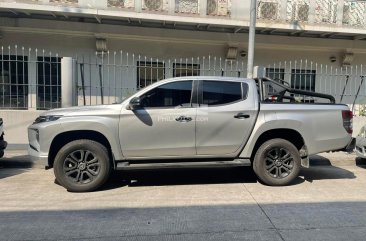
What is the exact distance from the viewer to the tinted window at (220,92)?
6.39m

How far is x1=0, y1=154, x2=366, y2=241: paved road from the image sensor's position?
14.4 feet

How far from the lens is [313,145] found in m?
6.53

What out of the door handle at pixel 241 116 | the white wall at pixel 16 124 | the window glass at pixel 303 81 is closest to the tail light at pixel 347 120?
the door handle at pixel 241 116

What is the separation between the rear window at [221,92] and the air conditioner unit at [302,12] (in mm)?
7066

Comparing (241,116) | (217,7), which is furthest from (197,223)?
(217,7)

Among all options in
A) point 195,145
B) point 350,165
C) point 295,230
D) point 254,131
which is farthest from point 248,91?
point 350,165

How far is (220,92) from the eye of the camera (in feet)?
21.2

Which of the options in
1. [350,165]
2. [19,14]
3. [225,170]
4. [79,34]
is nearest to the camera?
[225,170]

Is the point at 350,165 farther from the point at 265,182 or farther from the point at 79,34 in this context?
the point at 79,34

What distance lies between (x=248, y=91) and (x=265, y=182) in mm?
1599

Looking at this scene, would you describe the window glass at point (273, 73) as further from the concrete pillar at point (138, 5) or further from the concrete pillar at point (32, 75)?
the concrete pillar at point (32, 75)

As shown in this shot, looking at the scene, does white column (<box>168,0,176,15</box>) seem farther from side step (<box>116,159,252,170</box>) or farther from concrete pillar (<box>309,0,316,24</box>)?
side step (<box>116,159,252,170</box>)

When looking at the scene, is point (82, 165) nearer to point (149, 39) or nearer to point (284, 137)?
point (284, 137)

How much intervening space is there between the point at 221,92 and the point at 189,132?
0.92 metres
